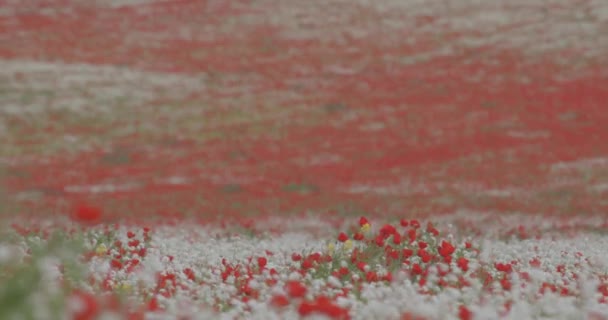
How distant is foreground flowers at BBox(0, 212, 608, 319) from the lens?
15.0 feet

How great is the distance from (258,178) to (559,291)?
20.3m

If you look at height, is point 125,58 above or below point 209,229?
below

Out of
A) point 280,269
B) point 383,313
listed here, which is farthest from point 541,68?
point 383,313

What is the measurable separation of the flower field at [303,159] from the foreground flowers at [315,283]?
0.04 m

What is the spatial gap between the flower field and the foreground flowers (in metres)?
0.04

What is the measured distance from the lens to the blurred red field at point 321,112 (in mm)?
25828

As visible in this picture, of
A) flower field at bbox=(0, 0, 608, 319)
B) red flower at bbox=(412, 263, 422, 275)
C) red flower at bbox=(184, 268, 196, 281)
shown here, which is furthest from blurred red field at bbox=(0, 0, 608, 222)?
red flower at bbox=(412, 263, 422, 275)

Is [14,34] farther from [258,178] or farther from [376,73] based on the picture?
[258,178]

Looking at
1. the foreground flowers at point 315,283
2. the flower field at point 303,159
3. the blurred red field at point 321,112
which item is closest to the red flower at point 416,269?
the foreground flowers at point 315,283

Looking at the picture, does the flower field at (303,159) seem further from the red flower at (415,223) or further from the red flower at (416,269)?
the red flower at (416,269)

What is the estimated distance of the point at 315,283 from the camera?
7.73 metres

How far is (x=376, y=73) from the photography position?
4659 cm

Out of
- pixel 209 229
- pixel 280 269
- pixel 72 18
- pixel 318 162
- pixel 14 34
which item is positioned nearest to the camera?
pixel 280 269

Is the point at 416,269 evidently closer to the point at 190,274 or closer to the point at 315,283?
the point at 315,283
